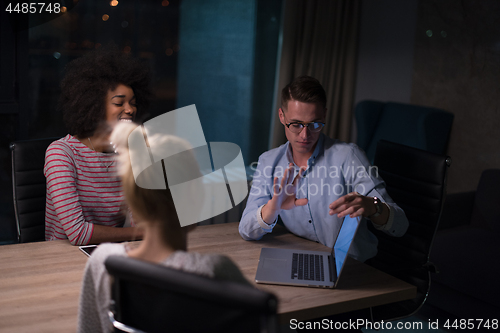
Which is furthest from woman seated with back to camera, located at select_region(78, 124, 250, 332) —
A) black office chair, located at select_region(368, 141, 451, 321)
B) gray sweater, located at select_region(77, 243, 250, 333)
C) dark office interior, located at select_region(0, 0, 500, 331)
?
dark office interior, located at select_region(0, 0, 500, 331)

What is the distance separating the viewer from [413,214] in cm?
179

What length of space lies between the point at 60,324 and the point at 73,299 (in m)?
0.12

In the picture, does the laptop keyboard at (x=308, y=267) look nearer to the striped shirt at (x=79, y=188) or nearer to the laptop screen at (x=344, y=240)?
the laptop screen at (x=344, y=240)

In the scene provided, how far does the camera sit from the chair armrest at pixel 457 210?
2895 millimetres

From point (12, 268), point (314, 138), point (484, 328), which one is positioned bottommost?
point (484, 328)

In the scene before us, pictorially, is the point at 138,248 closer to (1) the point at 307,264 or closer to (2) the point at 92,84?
(1) the point at 307,264

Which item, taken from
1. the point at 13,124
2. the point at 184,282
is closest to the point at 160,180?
the point at 184,282

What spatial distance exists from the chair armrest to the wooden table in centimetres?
160

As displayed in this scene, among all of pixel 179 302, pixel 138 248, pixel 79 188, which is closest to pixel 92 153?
pixel 79 188

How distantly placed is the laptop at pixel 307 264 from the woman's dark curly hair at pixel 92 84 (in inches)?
38.2

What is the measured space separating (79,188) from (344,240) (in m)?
1.04

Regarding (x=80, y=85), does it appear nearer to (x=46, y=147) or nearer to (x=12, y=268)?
(x=46, y=147)

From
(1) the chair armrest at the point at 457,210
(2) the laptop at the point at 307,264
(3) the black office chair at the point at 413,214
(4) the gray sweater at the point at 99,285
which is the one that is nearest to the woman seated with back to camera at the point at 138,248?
(4) the gray sweater at the point at 99,285

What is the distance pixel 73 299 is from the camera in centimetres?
116
